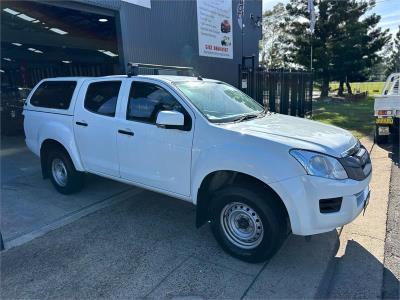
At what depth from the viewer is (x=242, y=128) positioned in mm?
3617

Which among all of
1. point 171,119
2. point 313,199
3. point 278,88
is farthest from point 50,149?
point 278,88

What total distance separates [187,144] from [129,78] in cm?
143

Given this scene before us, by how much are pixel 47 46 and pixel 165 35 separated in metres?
8.31

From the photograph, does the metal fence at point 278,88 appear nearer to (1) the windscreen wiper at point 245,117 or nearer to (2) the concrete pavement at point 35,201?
(2) the concrete pavement at point 35,201

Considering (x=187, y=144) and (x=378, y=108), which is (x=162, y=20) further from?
(x=187, y=144)

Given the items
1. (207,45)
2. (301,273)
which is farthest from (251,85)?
(301,273)

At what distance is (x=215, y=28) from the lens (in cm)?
1255

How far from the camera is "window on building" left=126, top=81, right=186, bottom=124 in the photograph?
4082 mm

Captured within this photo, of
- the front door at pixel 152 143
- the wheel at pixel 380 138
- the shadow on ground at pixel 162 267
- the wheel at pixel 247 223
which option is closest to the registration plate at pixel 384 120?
the wheel at pixel 380 138

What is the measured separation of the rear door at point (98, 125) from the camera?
15.1 ft

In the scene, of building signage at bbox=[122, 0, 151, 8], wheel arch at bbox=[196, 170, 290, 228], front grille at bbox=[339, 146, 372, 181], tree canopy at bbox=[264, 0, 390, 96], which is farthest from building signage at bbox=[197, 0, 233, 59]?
tree canopy at bbox=[264, 0, 390, 96]

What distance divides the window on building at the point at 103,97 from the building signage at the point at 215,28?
7.36 m

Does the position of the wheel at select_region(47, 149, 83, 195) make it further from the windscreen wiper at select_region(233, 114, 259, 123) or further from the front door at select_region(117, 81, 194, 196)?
the windscreen wiper at select_region(233, 114, 259, 123)

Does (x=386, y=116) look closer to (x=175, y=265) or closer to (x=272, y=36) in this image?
(x=175, y=265)
